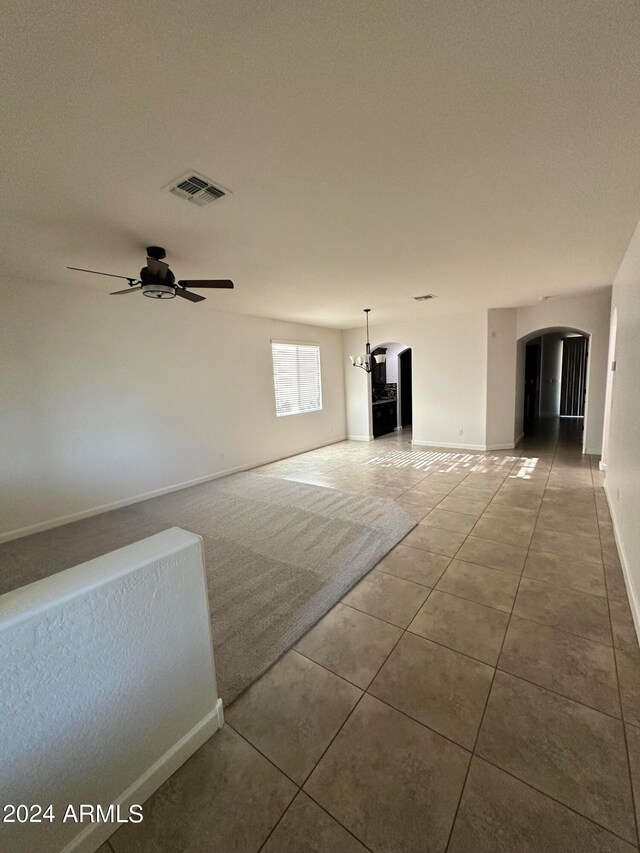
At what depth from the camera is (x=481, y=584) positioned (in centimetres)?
239

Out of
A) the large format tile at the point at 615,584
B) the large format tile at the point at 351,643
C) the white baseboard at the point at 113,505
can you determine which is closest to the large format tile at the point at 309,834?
the large format tile at the point at 351,643

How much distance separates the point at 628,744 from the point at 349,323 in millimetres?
6757

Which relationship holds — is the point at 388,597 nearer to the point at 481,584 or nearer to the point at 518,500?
the point at 481,584

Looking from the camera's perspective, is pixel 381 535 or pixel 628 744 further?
pixel 381 535

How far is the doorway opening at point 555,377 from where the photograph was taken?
9.79m

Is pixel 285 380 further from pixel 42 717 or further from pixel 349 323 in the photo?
pixel 42 717

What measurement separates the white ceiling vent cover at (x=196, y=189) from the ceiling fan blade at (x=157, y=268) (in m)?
0.71

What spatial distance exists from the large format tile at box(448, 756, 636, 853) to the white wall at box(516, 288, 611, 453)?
19.6ft

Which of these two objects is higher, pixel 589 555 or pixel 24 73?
pixel 24 73

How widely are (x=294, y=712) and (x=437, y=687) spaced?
70 cm

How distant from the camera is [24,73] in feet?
4.22

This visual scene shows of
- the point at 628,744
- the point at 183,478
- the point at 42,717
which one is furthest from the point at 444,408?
the point at 42,717

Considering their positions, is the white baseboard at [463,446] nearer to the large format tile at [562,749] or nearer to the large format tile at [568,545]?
the large format tile at [568,545]

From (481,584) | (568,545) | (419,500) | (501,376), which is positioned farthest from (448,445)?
(481,584)
